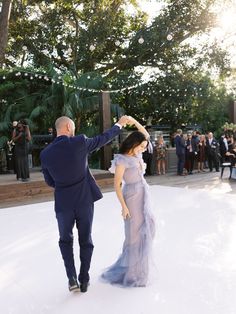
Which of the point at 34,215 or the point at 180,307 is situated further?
the point at 34,215

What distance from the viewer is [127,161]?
305 centimetres

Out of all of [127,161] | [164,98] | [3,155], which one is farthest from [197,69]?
[127,161]

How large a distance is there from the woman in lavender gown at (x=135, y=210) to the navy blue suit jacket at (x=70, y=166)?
0.26 m

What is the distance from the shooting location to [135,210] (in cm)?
312

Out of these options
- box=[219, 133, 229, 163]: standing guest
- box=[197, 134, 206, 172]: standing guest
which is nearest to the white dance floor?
box=[197, 134, 206, 172]: standing guest

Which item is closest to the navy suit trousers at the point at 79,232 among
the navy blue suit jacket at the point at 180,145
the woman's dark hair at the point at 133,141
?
the woman's dark hair at the point at 133,141

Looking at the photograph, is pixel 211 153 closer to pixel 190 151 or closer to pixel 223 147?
pixel 190 151

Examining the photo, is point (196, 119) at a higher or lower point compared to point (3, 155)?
higher

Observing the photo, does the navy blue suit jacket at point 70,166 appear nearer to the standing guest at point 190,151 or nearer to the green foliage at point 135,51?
the standing guest at point 190,151

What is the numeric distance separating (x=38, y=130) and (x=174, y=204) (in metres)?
7.69

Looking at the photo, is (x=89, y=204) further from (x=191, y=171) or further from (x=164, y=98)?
(x=164, y=98)

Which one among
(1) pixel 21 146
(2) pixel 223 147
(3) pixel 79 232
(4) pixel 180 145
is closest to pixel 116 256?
(3) pixel 79 232

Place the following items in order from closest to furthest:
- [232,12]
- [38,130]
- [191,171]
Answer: [191,171]
[38,130]
[232,12]

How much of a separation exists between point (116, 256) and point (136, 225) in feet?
3.45
